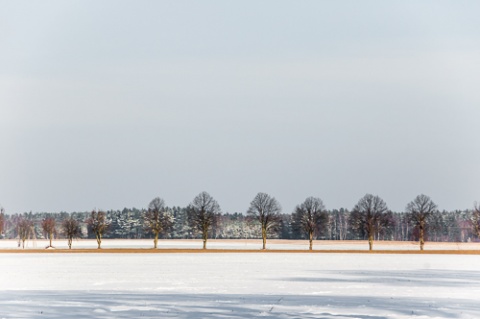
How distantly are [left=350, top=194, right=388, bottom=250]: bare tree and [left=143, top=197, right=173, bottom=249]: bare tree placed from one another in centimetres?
3574

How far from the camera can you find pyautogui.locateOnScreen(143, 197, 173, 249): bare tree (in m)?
135

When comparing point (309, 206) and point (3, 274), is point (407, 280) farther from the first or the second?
point (309, 206)

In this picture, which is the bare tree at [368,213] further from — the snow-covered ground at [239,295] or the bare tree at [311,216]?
the snow-covered ground at [239,295]

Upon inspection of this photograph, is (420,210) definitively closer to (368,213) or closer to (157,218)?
(368,213)

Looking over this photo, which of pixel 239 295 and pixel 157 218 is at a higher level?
pixel 157 218

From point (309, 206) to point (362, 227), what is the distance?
12.2 meters

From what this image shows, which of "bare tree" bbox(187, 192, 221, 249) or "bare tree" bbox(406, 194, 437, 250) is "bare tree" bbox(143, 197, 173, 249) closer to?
"bare tree" bbox(187, 192, 221, 249)

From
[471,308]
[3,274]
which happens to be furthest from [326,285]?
[3,274]

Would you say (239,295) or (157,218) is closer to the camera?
(239,295)

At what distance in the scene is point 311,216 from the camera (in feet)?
441

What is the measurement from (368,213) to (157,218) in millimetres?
39911

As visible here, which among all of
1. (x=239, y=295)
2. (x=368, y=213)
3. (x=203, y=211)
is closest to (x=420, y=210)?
(x=368, y=213)

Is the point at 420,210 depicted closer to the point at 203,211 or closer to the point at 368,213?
the point at 368,213

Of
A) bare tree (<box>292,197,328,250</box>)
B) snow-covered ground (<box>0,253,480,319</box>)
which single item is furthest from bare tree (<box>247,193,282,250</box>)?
snow-covered ground (<box>0,253,480,319</box>)
